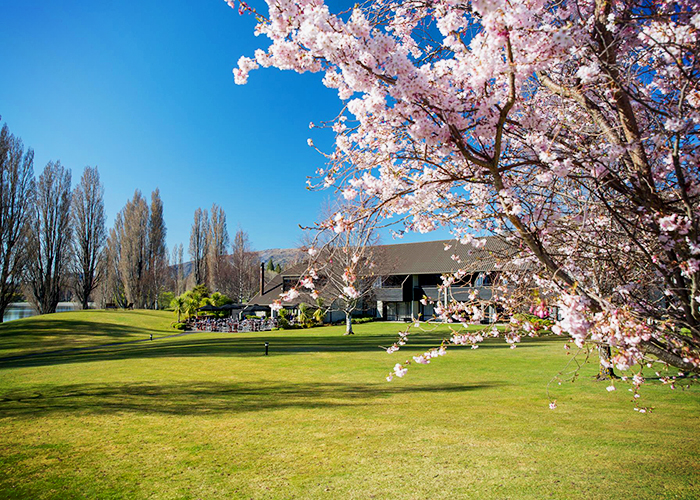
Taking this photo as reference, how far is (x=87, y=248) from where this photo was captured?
39.3 meters

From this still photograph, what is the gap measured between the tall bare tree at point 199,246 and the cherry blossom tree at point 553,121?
52074 mm

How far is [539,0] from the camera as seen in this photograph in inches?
121

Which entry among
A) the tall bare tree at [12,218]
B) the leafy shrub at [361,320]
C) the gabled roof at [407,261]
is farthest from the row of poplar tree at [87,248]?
the leafy shrub at [361,320]

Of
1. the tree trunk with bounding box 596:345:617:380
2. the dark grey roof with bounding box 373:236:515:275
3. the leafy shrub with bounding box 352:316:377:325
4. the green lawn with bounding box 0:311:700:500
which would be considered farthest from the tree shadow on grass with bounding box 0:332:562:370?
the leafy shrub with bounding box 352:316:377:325

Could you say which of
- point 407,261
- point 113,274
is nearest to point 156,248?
point 113,274

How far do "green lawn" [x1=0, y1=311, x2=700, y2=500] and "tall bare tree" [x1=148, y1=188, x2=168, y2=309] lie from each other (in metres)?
35.7

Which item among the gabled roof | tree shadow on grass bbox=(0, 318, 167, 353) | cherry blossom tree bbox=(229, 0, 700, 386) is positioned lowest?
tree shadow on grass bbox=(0, 318, 167, 353)

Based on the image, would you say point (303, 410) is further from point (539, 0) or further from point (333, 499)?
point (539, 0)

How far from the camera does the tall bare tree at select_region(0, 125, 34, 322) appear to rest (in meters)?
27.3

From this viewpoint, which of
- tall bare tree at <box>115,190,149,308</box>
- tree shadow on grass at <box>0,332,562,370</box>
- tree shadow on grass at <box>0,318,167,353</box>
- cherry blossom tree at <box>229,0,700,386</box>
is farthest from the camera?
tall bare tree at <box>115,190,149,308</box>

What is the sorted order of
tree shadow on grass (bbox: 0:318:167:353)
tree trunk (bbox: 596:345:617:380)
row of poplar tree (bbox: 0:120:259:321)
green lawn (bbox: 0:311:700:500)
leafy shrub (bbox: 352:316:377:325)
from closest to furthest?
tree trunk (bbox: 596:345:617:380) → green lawn (bbox: 0:311:700:500) → tree shadow on grass (bbox: 0:318:167:353) → row of poplar tree (bbox: 0:120:259:321) → leafy shrub (bbox: 352:316:377:325)

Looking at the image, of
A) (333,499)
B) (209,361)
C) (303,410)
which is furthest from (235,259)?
(333,499)

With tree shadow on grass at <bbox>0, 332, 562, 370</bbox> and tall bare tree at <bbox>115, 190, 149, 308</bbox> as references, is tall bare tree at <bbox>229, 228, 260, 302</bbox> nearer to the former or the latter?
tall bare tree at <bbox>115, 190, 149, 308</bbox>

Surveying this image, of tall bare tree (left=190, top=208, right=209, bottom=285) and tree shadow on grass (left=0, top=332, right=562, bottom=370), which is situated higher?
tall bare tree (left=190, top=208, right=209, bottom=285)
